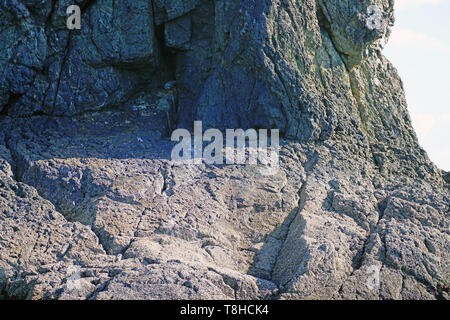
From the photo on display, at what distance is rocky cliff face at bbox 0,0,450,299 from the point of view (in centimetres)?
1012

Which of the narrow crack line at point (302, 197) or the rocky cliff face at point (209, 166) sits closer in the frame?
the rocky cliff face at point (209, 166)

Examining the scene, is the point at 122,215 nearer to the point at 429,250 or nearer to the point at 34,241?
the point at 34,241

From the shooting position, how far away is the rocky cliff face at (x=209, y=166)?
10.1 m

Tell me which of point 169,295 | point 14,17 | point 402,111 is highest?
point 14,17

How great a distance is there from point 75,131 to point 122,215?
2548mm

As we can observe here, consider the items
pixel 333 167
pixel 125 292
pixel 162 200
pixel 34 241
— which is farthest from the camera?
pixel 333 167

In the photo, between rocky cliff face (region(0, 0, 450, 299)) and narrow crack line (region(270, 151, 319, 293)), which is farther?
narrow crack line (region(270, 151, 319, 293))

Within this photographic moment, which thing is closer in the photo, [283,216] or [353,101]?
[283,216]

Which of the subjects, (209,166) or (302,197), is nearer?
(302,197)

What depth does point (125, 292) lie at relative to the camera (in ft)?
30.5

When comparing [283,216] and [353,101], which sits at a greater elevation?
[353,101]

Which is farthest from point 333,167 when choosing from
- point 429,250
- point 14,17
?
point 14,17

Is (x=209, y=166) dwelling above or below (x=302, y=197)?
above

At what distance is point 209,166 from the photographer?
12.1 meters
